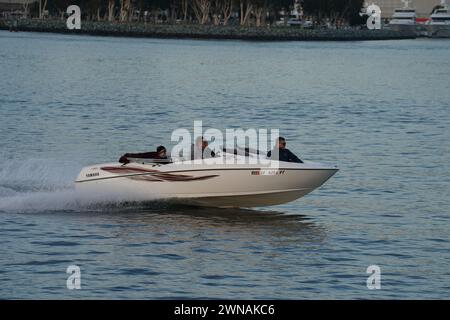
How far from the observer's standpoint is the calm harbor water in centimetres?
2222

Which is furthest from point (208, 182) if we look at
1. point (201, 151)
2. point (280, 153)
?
point (280, 153)

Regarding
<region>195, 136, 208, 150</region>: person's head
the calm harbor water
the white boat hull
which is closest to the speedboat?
the white boat hull

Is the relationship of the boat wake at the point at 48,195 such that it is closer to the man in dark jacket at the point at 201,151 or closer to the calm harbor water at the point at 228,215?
the calm harbor water at the point at 228,215

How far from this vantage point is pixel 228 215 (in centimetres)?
2825

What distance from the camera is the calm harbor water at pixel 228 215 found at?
22.2m

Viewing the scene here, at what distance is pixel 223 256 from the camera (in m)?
24.1

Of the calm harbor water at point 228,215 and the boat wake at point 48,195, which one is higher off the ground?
the boat wake at point 48,195

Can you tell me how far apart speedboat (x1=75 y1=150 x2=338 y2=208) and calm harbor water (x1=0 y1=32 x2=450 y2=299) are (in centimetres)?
46

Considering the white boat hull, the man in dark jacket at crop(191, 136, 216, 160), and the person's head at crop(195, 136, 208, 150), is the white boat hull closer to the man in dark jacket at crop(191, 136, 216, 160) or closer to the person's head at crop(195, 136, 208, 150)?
the man in dark jacket at crop(191, 136, 216, 160)

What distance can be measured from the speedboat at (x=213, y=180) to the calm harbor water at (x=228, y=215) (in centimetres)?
46

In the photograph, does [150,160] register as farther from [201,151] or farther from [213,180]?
[213,180]

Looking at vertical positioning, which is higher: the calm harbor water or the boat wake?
the boat wake

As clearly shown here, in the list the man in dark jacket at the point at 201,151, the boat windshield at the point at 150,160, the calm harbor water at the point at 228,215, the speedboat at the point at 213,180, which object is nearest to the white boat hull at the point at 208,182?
the speedboat at the point at 213,180

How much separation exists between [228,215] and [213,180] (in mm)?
1051
